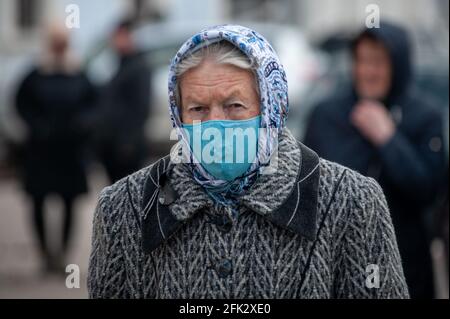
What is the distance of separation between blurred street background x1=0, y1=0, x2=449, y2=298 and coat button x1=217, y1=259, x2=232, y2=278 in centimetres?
246

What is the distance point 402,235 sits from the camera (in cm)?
533

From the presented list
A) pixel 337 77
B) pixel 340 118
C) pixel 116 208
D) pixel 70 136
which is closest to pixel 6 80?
pixel 337 77

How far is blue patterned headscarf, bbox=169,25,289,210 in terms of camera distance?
3.28 m

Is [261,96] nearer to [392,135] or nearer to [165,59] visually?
[392,135]

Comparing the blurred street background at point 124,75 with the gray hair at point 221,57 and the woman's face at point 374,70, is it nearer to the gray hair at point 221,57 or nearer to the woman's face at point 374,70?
the woman's face at point 374,70

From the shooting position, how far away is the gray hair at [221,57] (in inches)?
130

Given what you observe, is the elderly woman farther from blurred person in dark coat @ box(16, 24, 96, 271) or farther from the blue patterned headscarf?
blurred person in dark coat @ box(16, 24, 96, 271)

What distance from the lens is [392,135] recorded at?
554 centimetres

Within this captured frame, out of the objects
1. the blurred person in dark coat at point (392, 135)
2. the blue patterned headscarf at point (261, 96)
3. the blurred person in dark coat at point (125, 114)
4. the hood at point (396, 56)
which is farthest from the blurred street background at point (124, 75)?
the blue patterned headscarf at point (261, 96)

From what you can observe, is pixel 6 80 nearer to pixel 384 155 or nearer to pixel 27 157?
pixel 27 157

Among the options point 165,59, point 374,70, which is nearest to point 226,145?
point 374,70

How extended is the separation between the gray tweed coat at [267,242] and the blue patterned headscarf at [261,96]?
38 mm

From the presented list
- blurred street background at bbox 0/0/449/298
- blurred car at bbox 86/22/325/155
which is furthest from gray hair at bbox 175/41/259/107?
blurred car at bbox 86/22/325/155

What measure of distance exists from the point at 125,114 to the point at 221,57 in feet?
19.3
